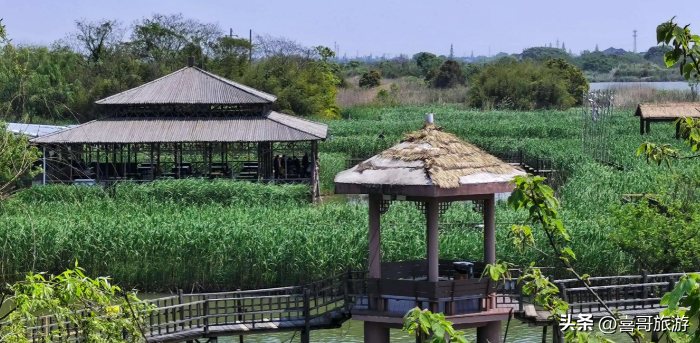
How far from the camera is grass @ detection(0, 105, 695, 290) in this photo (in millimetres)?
21578

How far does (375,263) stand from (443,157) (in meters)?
1.76

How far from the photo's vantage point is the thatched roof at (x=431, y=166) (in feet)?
42.6

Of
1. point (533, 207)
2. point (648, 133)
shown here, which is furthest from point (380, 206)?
point (648, 133)

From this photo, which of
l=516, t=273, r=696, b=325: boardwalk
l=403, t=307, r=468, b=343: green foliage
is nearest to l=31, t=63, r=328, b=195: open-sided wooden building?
l=516, t=273, r=696, b=325: boardwalk

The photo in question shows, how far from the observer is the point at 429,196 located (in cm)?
1295

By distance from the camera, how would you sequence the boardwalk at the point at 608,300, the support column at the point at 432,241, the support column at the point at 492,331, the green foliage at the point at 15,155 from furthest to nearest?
1. the boardwalk at the point at 608,300
2. the support column at the point at 492,331
3. the support column at the point at 432,241
4. the green foliage at the point at 15,155

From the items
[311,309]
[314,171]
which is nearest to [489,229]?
[311,309]

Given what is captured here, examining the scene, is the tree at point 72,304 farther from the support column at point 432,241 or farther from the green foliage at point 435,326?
the support column at point 432,241

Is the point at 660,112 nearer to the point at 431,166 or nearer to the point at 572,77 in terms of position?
the point at 572,77

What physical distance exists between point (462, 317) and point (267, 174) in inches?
876

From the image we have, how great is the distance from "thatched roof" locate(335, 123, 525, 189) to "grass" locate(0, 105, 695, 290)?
7.44 m

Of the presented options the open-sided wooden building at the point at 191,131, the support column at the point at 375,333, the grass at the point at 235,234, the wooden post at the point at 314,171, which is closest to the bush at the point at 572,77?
the open-sided wooden building at the point at 191,131

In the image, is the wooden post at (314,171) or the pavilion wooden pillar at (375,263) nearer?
the pavilion wooden pillar at (375,263)

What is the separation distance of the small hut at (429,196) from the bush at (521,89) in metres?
59.5
